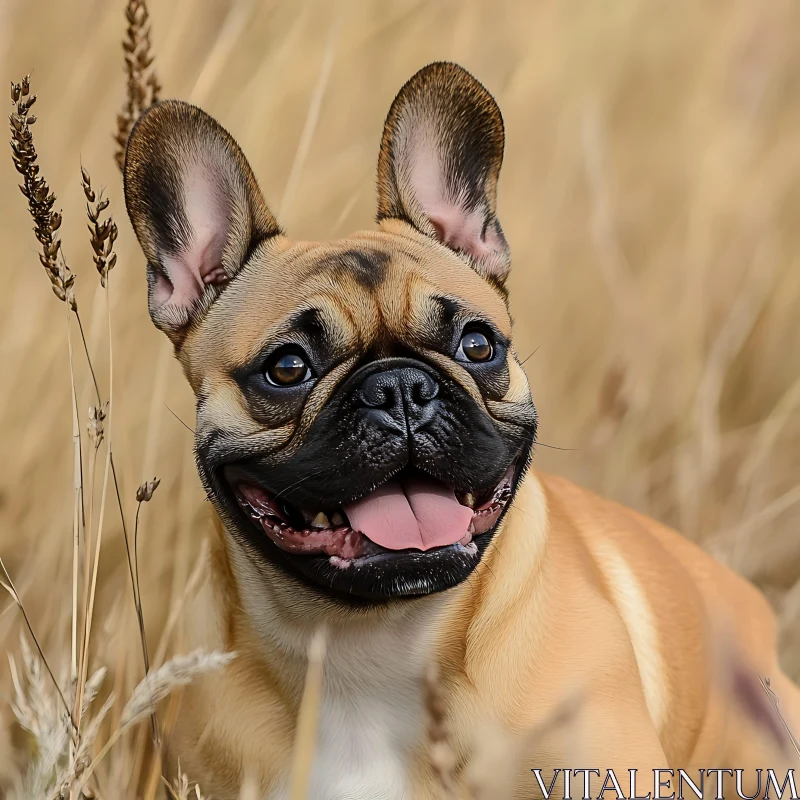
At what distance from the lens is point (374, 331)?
230 cm

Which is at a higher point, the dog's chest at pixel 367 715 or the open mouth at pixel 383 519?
the open mouth at pixel 383 519

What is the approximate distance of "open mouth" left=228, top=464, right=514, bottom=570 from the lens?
2084 millimetres

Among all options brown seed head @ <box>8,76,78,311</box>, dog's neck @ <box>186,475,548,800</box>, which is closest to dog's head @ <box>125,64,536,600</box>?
dog's neck @ <box>186,475,548,800</box>

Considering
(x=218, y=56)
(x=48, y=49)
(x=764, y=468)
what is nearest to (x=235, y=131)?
(x=218, y=56)

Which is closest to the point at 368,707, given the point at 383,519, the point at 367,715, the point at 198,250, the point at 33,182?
the point at 367,715

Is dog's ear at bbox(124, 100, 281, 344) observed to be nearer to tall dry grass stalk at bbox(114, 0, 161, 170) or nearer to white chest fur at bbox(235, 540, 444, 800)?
tall dry grass stalk at bbox(114, 0, 161, 170)

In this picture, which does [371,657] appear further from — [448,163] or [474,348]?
[448,163]

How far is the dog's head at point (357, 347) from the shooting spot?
2086 millimetres

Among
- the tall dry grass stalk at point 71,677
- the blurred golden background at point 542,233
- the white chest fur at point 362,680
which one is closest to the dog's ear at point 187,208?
the tall dry grass stalk at point 71,677

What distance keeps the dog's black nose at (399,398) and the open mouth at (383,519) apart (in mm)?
175

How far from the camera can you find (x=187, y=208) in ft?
8.34

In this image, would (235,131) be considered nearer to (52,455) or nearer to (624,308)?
(52,455)

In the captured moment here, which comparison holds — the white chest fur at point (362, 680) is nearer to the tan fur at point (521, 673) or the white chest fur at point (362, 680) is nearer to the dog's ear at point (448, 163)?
the tan fur at point (521, 673)

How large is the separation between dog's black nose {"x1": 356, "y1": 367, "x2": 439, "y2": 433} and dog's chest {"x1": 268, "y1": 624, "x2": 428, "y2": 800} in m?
0.55
